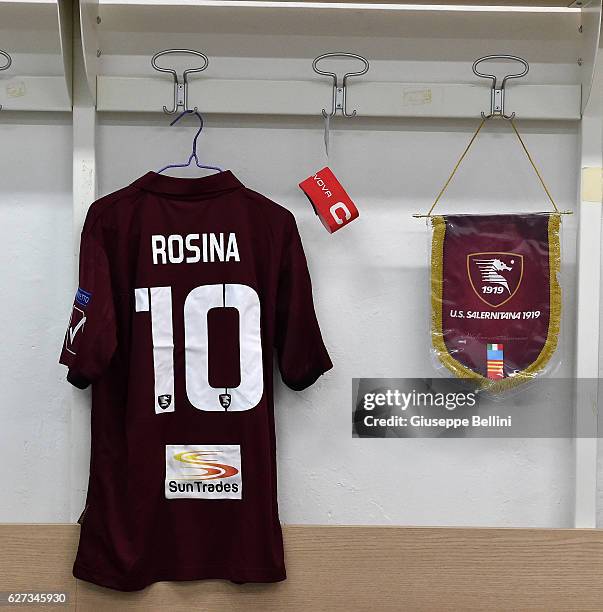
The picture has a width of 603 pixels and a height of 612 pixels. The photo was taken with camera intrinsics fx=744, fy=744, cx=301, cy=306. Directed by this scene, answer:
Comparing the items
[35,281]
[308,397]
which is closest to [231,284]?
[308,397]

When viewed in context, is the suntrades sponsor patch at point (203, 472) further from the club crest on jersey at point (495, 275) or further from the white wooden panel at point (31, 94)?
the white wooden panel at point (31, 94)

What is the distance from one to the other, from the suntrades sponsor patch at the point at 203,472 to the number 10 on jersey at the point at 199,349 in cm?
8

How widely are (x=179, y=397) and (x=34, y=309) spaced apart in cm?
39

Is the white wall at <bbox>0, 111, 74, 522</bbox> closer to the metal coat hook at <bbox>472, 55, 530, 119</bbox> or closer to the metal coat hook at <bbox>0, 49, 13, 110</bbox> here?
the metal coat hook at <bbox>0, 49, 13, 110</bbox>

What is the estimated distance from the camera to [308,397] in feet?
5.18

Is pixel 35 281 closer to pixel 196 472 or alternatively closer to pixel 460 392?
pixel 196 472

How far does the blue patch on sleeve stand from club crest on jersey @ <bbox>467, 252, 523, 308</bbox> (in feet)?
2.51

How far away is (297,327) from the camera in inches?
57.9

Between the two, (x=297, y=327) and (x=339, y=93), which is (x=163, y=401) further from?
(x=339, y=93)

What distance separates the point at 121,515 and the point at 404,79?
1053mm

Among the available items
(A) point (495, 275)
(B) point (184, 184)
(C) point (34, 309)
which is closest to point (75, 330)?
(C) point (34, 309)

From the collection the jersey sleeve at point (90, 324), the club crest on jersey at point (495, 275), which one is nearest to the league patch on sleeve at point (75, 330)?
the jersey sleeve at point (90, 324)

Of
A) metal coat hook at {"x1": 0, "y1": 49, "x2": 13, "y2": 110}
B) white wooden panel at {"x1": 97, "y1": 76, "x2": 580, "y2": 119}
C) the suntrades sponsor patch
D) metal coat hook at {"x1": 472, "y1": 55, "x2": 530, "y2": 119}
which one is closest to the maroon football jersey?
the suntrades sponsor patch

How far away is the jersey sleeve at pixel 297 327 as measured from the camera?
147 centimetres
